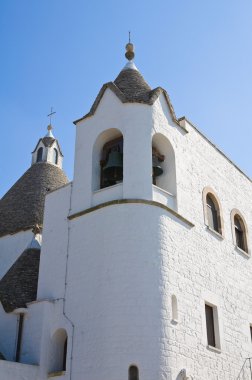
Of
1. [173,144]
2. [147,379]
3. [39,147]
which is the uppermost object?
[39,147]

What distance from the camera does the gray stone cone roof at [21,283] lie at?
1625cm

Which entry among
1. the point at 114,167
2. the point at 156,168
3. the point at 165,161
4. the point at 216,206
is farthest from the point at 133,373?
the point at 216,206

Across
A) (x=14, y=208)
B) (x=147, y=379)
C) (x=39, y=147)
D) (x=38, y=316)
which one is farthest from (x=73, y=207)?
(x=39, y=147)

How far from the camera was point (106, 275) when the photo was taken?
14.2m

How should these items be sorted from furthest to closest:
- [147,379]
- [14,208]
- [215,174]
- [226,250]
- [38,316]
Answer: [14,208] → [215,174] → [226,250] → [38,316] → [147,379]

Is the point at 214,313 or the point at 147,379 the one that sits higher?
the point at 214,313

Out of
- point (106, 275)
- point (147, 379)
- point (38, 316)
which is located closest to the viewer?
point (147, 379)

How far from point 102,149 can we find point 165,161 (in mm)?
2154

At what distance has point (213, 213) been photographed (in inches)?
747

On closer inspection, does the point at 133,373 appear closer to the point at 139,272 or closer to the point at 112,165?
the point at 139,272

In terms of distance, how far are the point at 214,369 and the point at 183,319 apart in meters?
2.02

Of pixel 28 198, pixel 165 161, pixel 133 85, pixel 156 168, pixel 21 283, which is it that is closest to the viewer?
pixel 156 168

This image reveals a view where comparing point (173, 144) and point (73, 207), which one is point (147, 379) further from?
point (173, 144)

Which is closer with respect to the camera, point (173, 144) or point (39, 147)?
point (173, 144)
